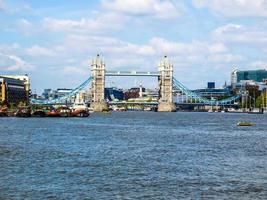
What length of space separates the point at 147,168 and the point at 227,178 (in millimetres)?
5925

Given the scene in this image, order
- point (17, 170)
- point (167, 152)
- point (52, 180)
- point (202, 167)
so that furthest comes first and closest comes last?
1. point (167, 152)
2. point (202, 167)
3. point (17, 170)
4. point (52, 180)

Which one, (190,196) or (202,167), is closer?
(190,196)

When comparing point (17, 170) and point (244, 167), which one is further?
point (244, 167)

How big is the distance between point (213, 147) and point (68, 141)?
47.5 feet

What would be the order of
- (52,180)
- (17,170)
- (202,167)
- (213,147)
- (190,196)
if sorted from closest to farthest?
(190,196) → (52,180) → (17,170) → (202,167) → (213,147)

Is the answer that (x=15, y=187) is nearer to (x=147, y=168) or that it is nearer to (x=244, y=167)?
(x=147, y=168)

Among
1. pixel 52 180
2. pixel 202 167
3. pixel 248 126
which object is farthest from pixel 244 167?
pixel 248 126

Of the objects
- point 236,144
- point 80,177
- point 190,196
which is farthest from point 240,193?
point 236,144

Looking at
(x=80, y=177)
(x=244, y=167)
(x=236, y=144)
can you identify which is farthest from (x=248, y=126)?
(x=80, y=177)

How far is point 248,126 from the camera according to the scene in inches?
4237

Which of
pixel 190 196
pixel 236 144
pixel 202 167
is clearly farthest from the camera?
pixel 236 144

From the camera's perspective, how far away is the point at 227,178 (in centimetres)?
3512

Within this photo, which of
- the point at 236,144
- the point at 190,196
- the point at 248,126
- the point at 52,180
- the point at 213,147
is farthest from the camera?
the point at 248,126

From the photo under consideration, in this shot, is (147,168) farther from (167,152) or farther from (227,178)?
(167,152)
